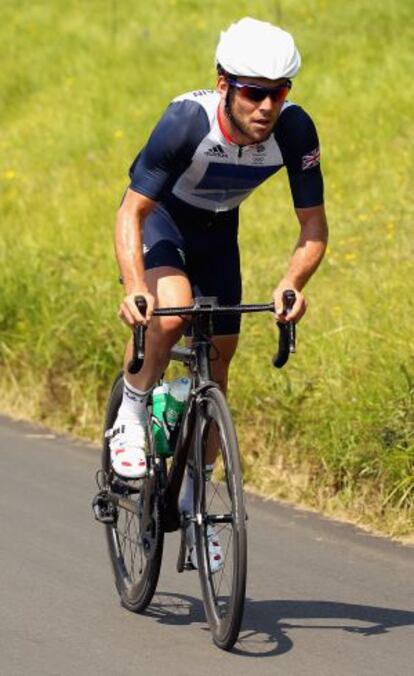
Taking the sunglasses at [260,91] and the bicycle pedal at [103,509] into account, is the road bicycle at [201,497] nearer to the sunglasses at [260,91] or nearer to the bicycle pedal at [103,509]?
the bicycle pedal at [103,509]

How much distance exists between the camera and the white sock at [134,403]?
6430mm

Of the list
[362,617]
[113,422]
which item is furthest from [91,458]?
[362,617]

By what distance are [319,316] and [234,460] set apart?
4483mm

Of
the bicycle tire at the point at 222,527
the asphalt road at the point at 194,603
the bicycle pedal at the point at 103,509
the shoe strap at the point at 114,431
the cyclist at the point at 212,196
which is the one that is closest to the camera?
the bicycle tire at the point at 222,527

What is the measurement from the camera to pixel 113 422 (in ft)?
22.6

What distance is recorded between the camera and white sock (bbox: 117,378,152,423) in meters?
6.43

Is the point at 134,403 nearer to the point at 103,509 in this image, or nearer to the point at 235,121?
the point at 103,509

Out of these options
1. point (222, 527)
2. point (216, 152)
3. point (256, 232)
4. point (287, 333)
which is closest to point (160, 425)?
point (222, 527)

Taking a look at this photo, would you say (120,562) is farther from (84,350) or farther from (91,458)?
(84,350)

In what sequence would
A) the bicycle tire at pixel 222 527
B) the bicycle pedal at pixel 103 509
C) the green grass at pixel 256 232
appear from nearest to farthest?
1. the bicycle tire at pixel 222 527
2. the bicycle pedal at pixel 103 509
3. the green grass at pixel 256 232

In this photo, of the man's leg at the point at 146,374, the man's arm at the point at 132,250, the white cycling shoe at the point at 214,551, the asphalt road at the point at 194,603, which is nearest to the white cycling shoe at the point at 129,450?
the man's leg at the point at 146,374

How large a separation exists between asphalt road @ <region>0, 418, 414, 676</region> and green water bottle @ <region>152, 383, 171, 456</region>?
60 centimetres

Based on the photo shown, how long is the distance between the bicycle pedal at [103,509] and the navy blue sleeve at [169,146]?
1332 mm

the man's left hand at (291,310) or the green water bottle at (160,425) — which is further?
the green water bottle at (160,425)
